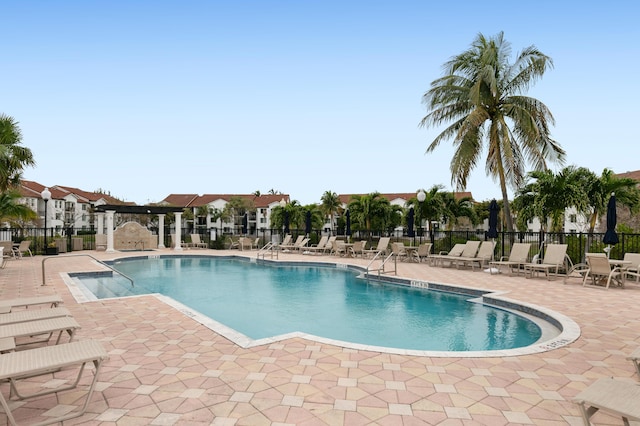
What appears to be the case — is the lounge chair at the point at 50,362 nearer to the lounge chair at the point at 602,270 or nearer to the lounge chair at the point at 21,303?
the lounge chair at the point at 21,303

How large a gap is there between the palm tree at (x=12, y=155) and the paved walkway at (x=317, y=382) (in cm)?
896

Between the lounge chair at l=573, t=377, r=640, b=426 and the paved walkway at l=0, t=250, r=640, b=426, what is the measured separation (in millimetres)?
555

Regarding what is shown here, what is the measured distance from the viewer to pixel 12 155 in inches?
485

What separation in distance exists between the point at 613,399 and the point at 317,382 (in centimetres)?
217

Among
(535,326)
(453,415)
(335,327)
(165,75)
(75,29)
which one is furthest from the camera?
(165,75)

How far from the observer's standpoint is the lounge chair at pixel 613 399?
2.07 m

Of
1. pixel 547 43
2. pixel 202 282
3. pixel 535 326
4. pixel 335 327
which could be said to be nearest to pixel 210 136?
pixel 202 282

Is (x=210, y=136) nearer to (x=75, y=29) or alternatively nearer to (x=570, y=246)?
(x=75, y=29)

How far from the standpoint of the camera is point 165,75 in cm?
1477

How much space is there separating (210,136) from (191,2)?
1273cm

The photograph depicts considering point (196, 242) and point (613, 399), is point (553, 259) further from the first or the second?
point (196, 242)

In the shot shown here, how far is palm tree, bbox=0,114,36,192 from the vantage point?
1130 cm

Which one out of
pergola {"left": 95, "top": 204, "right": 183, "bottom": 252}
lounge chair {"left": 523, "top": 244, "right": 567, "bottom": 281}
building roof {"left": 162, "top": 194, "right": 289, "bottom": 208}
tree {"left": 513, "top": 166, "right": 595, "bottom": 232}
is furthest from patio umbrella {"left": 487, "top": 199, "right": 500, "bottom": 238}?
building roof {"left": 162, "top": 194, "right": 289, "bottom": 208}

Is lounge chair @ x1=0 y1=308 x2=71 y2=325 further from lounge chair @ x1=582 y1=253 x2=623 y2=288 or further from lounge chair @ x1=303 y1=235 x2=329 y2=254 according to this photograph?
lounge chair @ x1=303 y1=235 x2=329 y2=254
